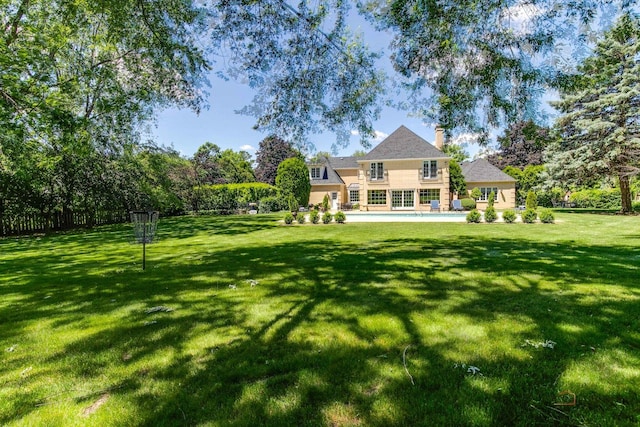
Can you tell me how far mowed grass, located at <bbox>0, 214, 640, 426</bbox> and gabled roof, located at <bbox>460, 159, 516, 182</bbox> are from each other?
86.7ft

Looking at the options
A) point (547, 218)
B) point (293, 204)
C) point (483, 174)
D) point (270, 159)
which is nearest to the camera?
point (547, 218)

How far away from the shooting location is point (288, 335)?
327cm

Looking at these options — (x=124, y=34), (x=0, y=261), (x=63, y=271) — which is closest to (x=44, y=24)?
(x=124, y=34)

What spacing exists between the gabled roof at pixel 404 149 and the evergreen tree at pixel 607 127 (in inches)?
356

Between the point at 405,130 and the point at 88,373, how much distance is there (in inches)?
1248

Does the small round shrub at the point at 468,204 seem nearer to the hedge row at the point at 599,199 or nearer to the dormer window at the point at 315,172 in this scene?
the hedge row at the point at 599,199

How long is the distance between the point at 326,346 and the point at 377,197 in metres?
28.1

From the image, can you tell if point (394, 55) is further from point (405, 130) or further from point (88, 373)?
point (405, 130)

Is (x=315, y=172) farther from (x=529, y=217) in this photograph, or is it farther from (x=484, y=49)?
(x=484, y=49)

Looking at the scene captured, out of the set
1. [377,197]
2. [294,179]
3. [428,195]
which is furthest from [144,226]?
[428,195]

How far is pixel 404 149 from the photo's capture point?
2931 cm

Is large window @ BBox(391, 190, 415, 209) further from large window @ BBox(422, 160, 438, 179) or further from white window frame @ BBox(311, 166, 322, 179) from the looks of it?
white window frame @ BBox(311, 166, 322, 179)

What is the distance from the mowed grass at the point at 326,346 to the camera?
2100 millimetres

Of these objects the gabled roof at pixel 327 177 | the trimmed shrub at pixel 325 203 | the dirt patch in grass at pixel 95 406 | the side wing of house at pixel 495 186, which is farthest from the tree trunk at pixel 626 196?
the dirt patch in grass at pixel 95 406
